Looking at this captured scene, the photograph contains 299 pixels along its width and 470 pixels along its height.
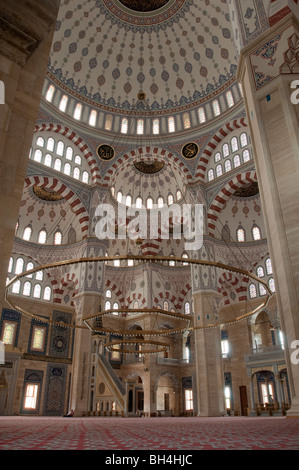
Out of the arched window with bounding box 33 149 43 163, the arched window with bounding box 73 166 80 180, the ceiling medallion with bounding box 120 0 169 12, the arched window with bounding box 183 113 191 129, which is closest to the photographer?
the arched window with bounding box 33 149 43 163

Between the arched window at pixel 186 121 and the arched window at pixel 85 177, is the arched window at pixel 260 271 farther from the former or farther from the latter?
the arched window at pixel 85 177

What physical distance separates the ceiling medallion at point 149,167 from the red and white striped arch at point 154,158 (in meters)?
2.38

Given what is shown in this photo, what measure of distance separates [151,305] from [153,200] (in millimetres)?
6224

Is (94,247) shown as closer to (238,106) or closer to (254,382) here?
(238,106)

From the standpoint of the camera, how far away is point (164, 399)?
2239cm

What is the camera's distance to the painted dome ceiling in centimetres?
1705

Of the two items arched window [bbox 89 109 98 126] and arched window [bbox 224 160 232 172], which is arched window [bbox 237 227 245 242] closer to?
arched window [bbox 224 160 232 172]

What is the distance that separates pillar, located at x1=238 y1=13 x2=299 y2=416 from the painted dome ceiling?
31.0ft

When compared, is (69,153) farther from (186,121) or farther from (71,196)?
(186,121)

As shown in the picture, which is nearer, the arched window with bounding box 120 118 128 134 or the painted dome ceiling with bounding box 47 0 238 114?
the painted dome ceiling with bounding box 47 0 238 114

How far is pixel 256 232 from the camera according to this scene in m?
20.0

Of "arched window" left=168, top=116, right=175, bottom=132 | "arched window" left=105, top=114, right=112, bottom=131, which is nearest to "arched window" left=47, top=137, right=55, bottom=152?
"arched window" left=105, top=114, right=112, bottom=131

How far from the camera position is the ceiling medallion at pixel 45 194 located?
19.6 m
